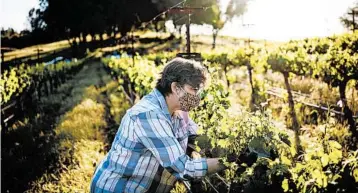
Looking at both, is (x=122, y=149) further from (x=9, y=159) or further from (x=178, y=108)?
(x=9, y=159)

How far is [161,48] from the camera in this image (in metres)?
49.0

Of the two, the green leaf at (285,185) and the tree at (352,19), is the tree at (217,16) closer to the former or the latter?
the tree at (352,19)

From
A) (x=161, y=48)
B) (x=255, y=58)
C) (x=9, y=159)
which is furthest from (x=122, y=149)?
(x=161, y=48)

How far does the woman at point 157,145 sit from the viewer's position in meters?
2.50

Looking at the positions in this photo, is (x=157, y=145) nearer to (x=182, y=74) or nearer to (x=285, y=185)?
(x=182, y=74)

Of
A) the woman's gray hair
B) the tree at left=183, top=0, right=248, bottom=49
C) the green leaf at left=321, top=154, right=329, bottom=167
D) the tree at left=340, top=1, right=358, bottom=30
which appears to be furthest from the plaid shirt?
the tree at left=183, top=0, right=248, bottom=49

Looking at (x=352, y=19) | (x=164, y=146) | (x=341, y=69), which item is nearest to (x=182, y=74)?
(x=164, y=146)

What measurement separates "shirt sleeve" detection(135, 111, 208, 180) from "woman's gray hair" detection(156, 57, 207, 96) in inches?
9.6

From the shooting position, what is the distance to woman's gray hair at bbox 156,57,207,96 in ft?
8.60

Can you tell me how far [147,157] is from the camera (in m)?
2.63

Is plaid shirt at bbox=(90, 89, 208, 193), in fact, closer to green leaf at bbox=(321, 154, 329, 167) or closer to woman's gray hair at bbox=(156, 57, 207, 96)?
woman's gray hair at bbox=(156, 57, 207, 96)

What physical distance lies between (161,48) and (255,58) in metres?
38.6

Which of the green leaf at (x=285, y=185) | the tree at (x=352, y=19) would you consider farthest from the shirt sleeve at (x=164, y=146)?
the tree at (x=352, y=19)

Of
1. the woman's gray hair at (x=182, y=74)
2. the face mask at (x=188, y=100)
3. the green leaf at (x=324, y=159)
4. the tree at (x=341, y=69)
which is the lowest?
the tree at (x=341, y=69)
